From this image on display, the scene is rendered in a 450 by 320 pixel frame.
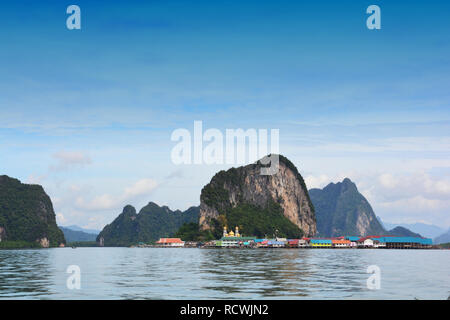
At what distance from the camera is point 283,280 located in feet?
155

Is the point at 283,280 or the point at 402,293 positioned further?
the point at 283,280
